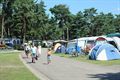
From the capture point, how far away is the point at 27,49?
4691cm

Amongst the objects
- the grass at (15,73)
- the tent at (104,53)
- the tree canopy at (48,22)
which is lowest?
the grass at (15,73)

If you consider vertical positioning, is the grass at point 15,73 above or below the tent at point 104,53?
below

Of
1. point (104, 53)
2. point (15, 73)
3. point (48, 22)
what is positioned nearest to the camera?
point (15, 73)

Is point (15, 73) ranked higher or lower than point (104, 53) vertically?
lower

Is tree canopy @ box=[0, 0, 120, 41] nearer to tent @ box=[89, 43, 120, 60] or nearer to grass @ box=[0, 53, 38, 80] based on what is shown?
tent @ box=[89, 43, 120, 60]

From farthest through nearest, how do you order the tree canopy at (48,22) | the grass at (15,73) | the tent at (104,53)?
1. the tree canopy at (48,22)
2. the tent at (104,53)
3. the grass at (15,73)

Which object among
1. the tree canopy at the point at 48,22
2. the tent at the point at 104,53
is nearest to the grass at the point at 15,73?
the tent at the point at 104,53

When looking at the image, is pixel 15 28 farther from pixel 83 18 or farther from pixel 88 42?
pixel 88 42

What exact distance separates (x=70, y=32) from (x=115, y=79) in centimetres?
11817

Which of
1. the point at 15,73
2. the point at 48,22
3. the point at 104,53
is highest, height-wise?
the point at 48,22

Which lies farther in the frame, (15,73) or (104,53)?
(104,53)

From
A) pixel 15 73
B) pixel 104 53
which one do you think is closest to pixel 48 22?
pixel 104 53

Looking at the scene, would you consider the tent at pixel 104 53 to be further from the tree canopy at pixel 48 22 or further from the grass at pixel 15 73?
the tree canopy at pixel 48 22

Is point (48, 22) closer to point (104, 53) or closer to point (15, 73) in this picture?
point (104, 53)
